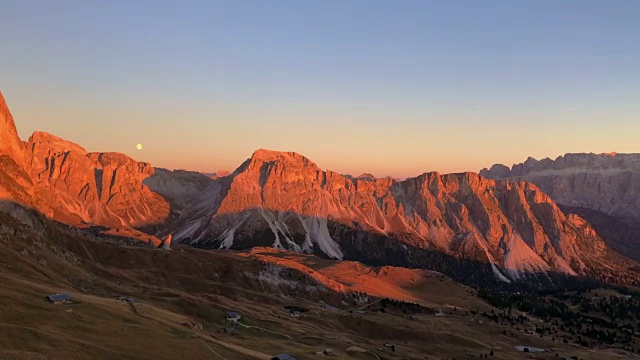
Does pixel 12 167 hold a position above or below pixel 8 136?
below

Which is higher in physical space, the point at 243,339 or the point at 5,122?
the point at 5,122

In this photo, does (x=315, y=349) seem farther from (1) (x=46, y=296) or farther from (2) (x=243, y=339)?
(1) (x=46, y=296)

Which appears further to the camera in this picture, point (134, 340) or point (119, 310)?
point (119, 310)

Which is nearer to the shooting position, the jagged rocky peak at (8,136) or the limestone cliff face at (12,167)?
the limestone cliff face at (12,167)

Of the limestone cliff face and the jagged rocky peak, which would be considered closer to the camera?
the limestone cliff face

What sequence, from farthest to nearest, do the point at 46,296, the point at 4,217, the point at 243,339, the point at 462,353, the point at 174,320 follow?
the point at 462,353
the point at 4,217
the point at 243,339
the point at 174,320
the point at 46,296

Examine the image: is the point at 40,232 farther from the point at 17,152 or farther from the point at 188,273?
the point at 188,273

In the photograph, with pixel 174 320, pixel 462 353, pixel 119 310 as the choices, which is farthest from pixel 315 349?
pixel 462 353

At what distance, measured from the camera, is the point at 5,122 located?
165750 mm

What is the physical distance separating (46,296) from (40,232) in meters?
82.3

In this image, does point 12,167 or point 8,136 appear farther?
point 8,136

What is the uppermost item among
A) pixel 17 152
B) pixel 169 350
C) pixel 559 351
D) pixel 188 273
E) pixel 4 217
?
pixel 17 152

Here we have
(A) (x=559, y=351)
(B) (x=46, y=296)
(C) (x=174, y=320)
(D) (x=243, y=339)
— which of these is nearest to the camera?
(B) (x=46, y=296)

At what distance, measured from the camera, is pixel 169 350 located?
70250 mm
